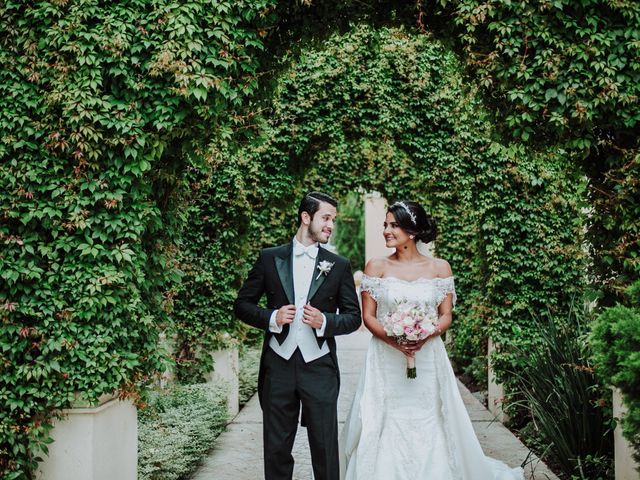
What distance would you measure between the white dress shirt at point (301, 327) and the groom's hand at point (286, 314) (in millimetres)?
80

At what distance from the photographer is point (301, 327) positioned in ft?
14.7

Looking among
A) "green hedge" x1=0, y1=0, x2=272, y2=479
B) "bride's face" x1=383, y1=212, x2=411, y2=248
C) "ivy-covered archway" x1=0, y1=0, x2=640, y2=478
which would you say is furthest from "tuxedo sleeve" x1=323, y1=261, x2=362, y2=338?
"green hedge" x1=0, y1=0, x2=272, y2=479

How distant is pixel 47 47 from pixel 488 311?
6064 millimetres

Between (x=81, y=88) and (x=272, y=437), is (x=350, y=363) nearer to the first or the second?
(x=272, y=437)

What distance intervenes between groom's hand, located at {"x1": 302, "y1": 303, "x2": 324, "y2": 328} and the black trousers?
0.80 feet

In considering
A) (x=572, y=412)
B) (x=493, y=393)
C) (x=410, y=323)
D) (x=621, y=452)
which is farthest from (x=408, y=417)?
(x=493, y=393)

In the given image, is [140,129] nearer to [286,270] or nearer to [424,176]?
[286,270]

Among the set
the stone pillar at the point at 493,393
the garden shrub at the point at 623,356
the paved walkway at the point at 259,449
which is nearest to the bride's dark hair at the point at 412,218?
the garden shrub at the point at 623,356

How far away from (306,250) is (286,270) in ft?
0.64

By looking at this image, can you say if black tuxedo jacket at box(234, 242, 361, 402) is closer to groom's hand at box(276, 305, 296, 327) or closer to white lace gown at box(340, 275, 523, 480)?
groom's hand at box(276, 305, 296, 327)

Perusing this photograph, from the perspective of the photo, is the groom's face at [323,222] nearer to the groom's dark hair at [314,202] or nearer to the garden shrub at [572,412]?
the groom's dark hair at [314,202]

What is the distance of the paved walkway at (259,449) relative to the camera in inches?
242

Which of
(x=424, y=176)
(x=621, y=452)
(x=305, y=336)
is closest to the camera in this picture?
(x=305, y=336)

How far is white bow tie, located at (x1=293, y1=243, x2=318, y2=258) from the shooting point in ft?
15.2
